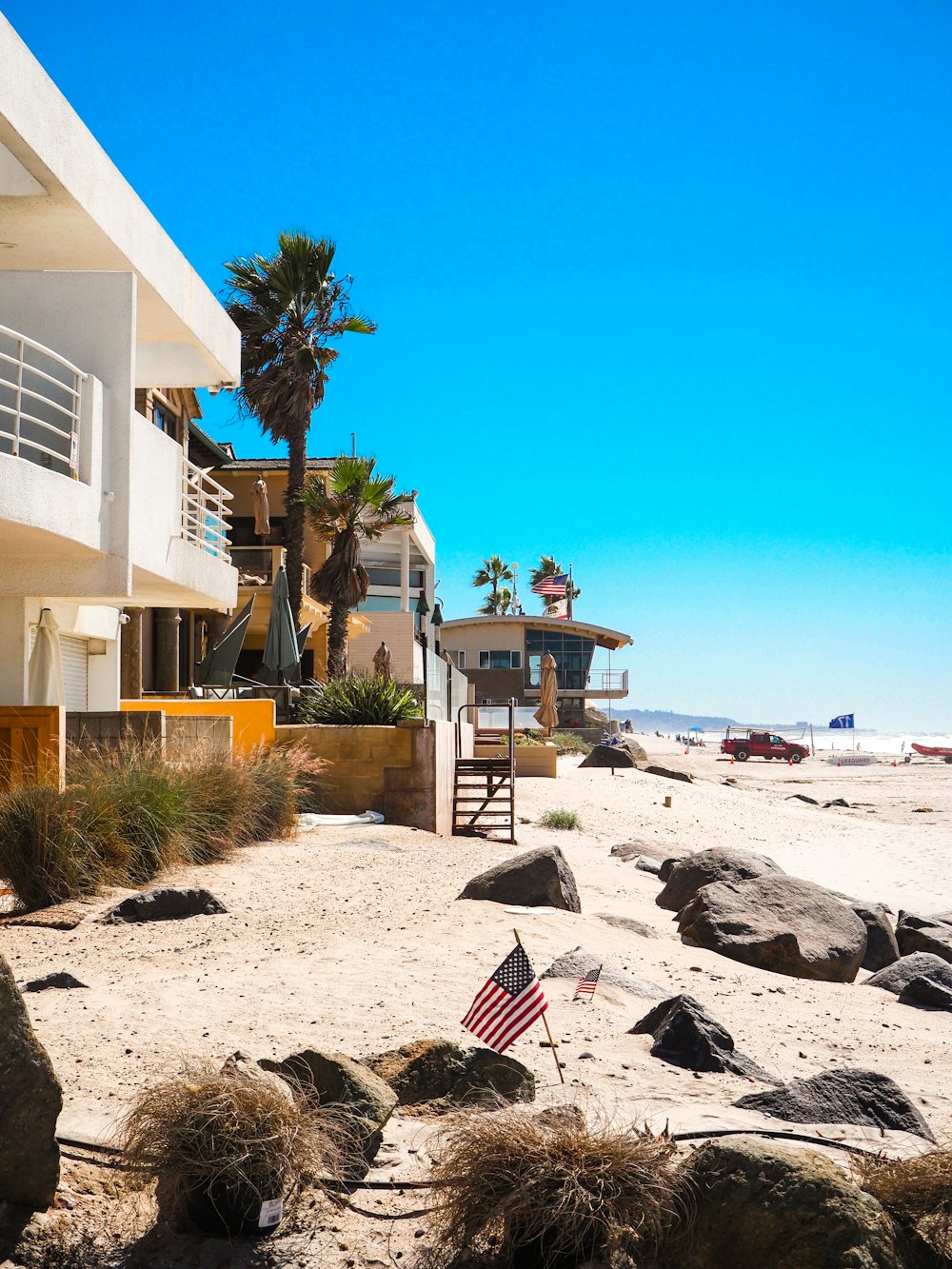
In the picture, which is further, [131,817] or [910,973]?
[131,817]

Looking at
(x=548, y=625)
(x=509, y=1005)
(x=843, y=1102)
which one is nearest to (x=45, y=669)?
(x=509, y=1005)

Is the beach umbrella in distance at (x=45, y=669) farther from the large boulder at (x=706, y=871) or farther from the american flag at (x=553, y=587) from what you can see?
the american flag at (x=553, y=587)

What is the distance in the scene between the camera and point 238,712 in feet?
56.1

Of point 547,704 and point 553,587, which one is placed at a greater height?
point 553,587

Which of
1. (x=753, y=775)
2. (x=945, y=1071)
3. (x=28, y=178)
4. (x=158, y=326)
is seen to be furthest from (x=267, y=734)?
(x=753, y=775)

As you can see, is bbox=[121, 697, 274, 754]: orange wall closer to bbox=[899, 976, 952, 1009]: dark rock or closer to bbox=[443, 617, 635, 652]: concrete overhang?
bbox=[899, 976, 952, 1009]: dark rock

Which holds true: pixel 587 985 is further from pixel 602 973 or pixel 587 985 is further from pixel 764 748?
pixel 764 748

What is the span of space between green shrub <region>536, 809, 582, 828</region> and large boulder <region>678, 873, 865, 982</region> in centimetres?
844

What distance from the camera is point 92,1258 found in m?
3.98

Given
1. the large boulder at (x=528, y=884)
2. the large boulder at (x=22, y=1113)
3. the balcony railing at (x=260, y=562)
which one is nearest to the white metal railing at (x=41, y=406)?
the large boulder at (x=528, y=884)

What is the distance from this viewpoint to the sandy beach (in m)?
5.39

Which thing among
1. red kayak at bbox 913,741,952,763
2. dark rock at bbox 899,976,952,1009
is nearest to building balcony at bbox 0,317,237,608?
dark rock at bbox 899,976,952,1009

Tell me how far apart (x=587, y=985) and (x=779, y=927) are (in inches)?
133

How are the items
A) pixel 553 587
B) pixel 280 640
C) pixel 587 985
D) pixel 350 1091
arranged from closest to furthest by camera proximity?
1. pixel 350 1091
2. pixel 587 985
3. pixel 280 640
4. pixel 553 587
